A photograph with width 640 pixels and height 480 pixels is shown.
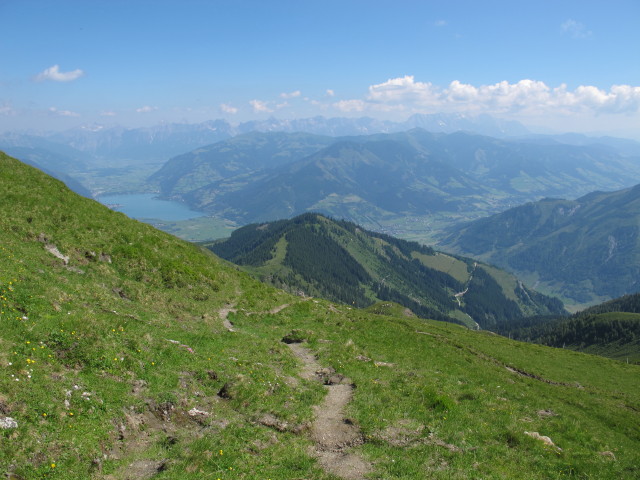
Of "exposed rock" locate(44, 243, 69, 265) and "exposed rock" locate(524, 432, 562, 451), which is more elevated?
"exposed rock" locate(44, 243, 69, 265)

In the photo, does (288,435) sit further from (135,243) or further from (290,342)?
(135,243)

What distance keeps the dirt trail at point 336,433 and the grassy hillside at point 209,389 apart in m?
0.14

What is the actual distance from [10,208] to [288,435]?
31580mm

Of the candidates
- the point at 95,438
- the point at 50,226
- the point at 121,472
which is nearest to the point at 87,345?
the point at 95,438

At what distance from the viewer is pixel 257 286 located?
42594mm

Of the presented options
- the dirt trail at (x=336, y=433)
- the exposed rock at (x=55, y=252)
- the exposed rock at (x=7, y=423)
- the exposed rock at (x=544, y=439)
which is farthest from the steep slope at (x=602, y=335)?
the exposed rock at (x=7, y=423)

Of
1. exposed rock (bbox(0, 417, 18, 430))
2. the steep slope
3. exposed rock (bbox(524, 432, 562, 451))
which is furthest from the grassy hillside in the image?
the steep slope

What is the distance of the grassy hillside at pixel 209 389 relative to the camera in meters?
A: 13.3

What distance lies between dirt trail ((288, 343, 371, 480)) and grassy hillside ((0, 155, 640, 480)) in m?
0.14

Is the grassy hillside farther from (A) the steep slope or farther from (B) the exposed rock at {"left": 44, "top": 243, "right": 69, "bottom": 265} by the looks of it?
(A) the steep slope

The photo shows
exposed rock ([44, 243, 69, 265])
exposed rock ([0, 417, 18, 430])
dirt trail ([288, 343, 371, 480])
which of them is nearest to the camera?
exposed rock ([0, 417, 18, 430])

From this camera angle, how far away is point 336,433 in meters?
17.3

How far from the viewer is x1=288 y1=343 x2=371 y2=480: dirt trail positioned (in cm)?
1452

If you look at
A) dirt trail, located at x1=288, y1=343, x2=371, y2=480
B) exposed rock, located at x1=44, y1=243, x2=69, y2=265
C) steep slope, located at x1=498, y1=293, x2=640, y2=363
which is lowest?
steep slope, located at x1=498, y1=293, x2=640, y2=363
